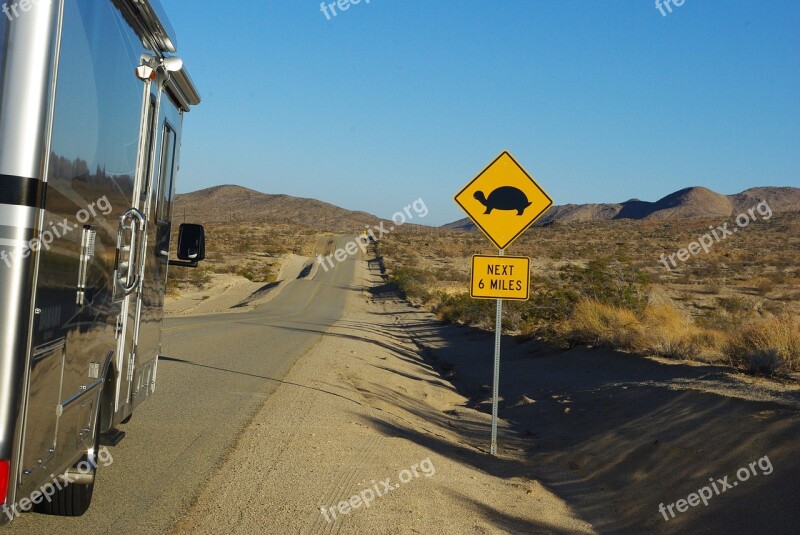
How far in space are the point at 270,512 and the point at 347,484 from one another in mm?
1026

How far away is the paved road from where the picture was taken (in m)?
5.64

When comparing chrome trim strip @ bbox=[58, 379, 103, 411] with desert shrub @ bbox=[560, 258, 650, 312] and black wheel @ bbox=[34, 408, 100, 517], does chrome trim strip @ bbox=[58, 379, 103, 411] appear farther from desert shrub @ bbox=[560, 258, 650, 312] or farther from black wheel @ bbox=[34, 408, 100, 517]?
desert shrub @ bbox=[560, 258, 650, 312]

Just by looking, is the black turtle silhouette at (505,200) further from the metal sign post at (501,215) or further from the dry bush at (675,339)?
the dry bush at (675,339)

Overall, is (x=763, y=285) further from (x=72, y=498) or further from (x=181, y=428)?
(x=72, y=498)

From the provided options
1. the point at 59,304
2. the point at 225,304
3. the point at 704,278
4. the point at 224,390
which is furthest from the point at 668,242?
the point at 59,304

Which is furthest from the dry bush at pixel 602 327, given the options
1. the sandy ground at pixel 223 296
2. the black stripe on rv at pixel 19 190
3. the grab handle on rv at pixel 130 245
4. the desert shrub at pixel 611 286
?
the sandy ground at pixel 223 296

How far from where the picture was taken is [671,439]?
8430 mm

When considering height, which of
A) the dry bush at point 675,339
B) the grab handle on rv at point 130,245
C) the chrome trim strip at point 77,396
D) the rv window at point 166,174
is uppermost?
the rv window at point 166,174

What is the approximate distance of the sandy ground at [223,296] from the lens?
39656mm

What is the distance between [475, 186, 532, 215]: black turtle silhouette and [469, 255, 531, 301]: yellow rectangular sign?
0.57 m

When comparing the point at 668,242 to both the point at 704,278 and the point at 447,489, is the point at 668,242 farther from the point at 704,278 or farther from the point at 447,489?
the point at 447,489

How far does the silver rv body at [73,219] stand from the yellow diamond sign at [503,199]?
3.75 meters

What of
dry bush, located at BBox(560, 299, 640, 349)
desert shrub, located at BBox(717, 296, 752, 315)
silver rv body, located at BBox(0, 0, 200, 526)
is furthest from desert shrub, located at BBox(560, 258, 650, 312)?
silver rv body, located at BBox(0, 0, 200, 526)

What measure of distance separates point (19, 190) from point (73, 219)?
2.30ft
